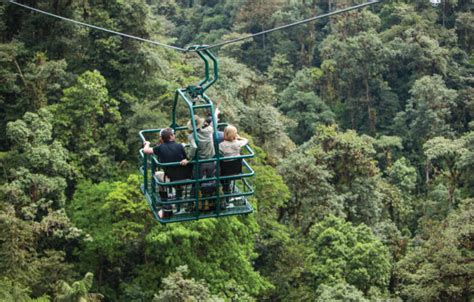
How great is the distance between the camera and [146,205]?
1831cm

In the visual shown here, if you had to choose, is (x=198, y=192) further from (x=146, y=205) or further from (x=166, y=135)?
(x=146, y=205)

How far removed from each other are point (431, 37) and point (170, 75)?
19.6 metres

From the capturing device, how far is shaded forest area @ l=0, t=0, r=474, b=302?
57.8ft

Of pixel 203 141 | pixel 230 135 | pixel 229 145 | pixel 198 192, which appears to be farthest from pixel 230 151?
pixel 198 192

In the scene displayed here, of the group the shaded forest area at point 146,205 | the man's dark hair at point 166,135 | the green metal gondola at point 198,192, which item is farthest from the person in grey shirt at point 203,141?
the shaded forest area at point 146,205

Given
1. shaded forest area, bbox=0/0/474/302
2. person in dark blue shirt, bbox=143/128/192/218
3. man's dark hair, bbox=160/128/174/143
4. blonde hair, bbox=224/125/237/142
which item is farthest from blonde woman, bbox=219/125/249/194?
shaded forest area, bbox=0/0/474/302

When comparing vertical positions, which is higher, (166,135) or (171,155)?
(166,135)

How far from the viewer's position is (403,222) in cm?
3064

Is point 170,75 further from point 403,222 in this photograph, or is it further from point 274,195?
point 403,222

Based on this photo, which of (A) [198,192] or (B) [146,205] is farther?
(B) [146,205]

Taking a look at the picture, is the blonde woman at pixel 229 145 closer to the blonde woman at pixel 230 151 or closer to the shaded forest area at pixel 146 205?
the blonde woman at pixel 230 151

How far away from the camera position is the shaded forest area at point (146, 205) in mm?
Answer: 17609

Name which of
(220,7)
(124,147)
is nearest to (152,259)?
(124,147)

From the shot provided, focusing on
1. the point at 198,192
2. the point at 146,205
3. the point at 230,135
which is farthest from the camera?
the point at 146,205
